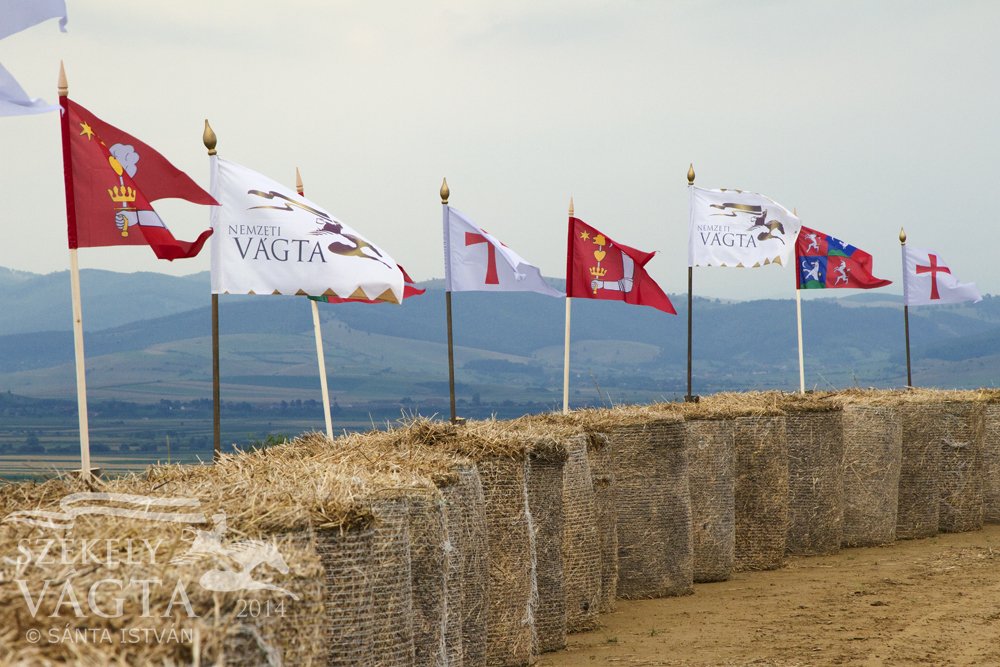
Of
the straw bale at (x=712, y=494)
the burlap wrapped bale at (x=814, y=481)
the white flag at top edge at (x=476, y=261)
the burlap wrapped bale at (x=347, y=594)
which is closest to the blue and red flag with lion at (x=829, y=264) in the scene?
the burlap wrapped bale at (x=814, y=481)

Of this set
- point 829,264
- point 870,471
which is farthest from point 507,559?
point 829,264

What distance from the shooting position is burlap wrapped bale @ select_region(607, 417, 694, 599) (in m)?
15.7

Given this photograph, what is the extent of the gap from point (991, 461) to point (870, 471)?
359 centimetres

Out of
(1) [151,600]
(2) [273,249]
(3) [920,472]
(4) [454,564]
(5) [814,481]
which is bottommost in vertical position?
(3) [920,472]

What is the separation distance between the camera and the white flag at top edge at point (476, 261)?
16.7m

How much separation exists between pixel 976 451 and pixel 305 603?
1769 cm

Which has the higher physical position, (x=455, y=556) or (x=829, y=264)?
(x=829, y=264)

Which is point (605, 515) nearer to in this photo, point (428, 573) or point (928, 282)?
point (428, 573)

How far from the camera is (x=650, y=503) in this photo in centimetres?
1586

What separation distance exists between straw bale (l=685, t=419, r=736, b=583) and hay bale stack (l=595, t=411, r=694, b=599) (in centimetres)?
75

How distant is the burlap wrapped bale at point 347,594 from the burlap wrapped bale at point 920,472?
14814 millimetres

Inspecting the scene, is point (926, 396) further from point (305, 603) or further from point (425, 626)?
point (305, 603)

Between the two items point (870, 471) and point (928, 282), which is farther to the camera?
point (928, 282)

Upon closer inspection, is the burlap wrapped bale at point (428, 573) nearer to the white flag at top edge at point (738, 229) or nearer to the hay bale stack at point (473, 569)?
the hay bale stack at point (473, 569)
